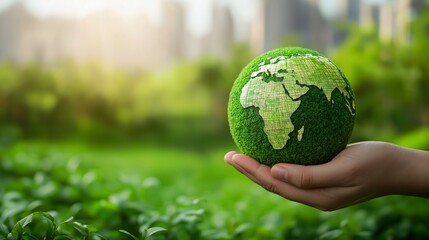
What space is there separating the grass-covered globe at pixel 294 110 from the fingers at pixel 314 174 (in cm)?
4

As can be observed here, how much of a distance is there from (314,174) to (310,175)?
1 cm

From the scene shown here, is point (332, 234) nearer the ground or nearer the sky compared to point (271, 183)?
nearer the ground

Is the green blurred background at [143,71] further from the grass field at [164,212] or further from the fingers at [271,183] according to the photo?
the fingers at [271,183]

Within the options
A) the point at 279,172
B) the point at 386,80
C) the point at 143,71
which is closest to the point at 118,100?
the point at 143,71

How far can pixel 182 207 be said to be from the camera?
2.21 metres

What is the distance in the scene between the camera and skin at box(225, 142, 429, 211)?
1.67m

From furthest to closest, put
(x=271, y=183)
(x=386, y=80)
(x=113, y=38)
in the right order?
(x=113, y=38) < (x=386, y=80) < (x=271, y=183)

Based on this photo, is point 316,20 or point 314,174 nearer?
point 314,174

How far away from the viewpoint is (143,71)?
6578 mm

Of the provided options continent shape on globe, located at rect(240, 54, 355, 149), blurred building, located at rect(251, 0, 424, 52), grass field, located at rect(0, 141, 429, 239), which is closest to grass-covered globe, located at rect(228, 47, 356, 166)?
continent shape on globe, located at rect(240, 54, 355, 149)

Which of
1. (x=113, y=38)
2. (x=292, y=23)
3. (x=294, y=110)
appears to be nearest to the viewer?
(x=294, y=110)

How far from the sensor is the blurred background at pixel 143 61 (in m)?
6.39

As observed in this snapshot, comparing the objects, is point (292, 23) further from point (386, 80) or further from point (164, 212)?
point (164, 212)

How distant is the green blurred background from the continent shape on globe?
4.44 meters
